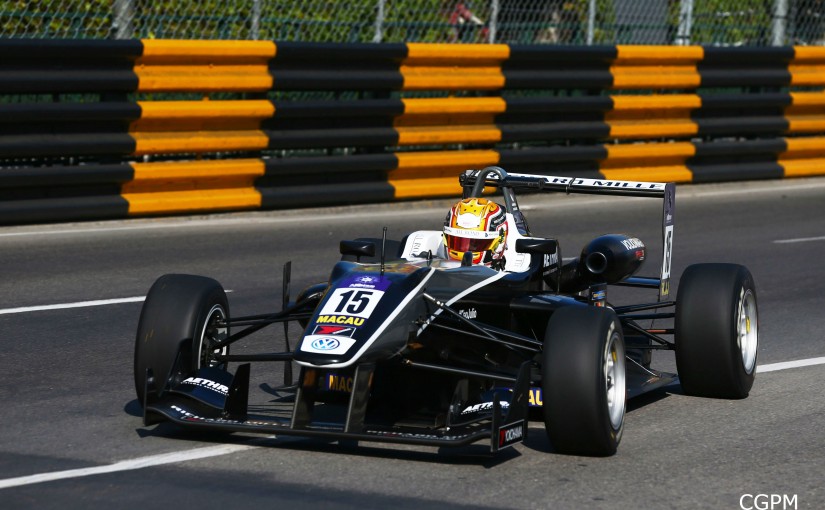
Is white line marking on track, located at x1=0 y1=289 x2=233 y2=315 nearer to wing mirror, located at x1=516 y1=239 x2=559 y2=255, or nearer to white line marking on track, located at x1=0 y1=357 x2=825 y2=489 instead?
wing mirror, located at x1=516 y1=239 x2=559 y2=255

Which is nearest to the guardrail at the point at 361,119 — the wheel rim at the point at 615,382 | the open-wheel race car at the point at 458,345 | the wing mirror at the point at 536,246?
the open-wheel race car at the point at 458,345

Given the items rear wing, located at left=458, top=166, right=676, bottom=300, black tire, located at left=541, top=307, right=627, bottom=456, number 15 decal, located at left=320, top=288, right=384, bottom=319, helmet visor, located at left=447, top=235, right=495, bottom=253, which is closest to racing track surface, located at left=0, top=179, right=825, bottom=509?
black tire, located at left=541, top=307, right=627, bottom=456

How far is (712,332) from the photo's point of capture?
6.73 meters

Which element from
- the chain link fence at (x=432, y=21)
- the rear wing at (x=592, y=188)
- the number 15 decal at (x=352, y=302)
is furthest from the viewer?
the chain link fence at (x=432, y=21)

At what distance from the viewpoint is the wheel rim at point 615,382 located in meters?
5.94

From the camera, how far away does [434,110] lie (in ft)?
46.6

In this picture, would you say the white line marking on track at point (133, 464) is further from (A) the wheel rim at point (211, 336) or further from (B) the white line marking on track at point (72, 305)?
(B) the white line marking on track at point (72, 305)

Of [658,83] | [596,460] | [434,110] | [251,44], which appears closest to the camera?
[596,460]

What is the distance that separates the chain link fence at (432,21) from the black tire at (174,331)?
6.37 m

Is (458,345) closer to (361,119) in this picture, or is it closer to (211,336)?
(211,336)

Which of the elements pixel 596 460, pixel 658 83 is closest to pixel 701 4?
pixel 658 83

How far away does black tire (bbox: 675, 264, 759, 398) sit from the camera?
673cm

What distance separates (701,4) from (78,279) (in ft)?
33.8

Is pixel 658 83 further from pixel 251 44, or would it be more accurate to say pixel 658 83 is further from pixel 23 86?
pixel 23 86
